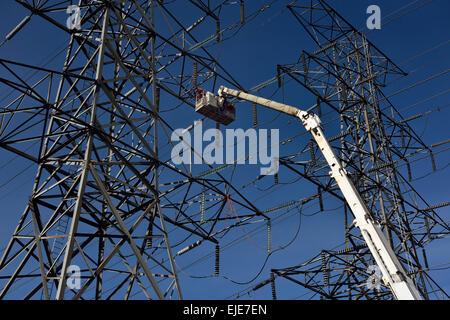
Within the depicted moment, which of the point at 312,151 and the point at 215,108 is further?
the point at 312,151

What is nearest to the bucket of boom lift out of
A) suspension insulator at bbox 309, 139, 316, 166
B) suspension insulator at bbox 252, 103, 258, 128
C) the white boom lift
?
suspension insulator at bbox 252, 103, 258, 128

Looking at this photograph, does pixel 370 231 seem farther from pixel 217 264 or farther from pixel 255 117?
pixel 255 117

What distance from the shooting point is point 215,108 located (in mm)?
21281

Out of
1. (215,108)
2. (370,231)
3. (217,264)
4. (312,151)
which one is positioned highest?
(215,108)

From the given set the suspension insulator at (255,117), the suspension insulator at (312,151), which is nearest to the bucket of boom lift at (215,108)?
the suspension insulator at (255,117)

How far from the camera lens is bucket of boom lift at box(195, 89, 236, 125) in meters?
21.1

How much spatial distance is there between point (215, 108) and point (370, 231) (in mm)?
10494

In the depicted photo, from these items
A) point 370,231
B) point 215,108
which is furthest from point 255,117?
point 370,231

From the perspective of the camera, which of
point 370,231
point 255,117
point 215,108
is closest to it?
point 370,231

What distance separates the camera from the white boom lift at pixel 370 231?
1141cm

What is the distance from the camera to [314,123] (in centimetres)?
1499

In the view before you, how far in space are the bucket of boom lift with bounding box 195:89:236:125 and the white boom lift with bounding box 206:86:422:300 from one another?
6.01m
